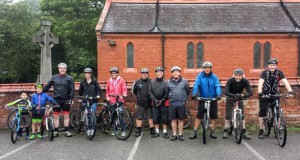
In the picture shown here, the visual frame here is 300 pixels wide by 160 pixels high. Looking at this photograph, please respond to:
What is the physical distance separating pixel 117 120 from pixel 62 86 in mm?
1617

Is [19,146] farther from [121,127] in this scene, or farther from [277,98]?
[277,98]

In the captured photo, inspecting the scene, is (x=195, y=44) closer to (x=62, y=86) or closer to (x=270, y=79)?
(x=270, y=79)

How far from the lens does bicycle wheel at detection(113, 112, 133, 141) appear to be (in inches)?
284

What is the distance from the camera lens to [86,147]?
6605mm

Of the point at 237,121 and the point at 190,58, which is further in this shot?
the point at 190,58

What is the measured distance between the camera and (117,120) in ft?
23.7

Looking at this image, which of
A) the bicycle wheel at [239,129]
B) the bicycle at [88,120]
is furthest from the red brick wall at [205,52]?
the bicycle wheel at [239,129]

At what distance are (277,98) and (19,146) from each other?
5.81 metres

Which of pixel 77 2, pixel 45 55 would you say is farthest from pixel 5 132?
pixel 77 2

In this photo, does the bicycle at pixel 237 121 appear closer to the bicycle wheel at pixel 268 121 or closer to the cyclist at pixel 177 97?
the bicycle wheel at pixel 268 121

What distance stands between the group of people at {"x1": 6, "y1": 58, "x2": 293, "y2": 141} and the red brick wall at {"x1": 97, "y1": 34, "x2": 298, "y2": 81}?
12.3 meters

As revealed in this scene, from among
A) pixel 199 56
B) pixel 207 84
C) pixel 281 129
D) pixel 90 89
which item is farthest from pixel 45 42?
pixel 199 56

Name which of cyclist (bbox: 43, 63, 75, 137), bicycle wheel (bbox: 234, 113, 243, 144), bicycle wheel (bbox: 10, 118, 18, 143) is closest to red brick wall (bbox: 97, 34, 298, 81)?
cyclist (bbox: 43, 63, 75, 137)

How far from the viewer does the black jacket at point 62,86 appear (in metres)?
7.53
